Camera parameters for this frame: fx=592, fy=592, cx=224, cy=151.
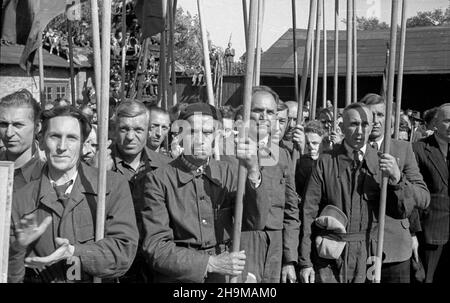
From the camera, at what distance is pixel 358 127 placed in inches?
144

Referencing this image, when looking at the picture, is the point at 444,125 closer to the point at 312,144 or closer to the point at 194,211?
the point at 312,144

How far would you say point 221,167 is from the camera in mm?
3197

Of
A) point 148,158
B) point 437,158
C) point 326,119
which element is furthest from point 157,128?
point 326,119

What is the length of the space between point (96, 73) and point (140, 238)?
0.89 meters

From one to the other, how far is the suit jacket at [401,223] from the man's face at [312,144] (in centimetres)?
86

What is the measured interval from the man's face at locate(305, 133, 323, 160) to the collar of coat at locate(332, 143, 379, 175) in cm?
83

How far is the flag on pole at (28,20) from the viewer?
4301mm

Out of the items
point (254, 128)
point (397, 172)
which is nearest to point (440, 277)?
point (397, 172)

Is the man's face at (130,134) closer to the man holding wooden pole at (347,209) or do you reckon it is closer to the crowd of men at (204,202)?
the crowd of men at (204,202)

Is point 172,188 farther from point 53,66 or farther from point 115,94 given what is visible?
→ point 53,66

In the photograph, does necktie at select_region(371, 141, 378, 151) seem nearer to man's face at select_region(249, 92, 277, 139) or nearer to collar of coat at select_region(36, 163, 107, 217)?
man's face at select_region(249, 92, 277, 139)

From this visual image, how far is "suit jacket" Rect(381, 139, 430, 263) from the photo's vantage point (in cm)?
366

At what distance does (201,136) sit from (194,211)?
0.40 meters

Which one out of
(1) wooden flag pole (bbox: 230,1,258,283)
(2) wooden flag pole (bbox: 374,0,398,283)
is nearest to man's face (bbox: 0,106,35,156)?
(1) wooden flag pole (bbox: 230,1,258,283)
